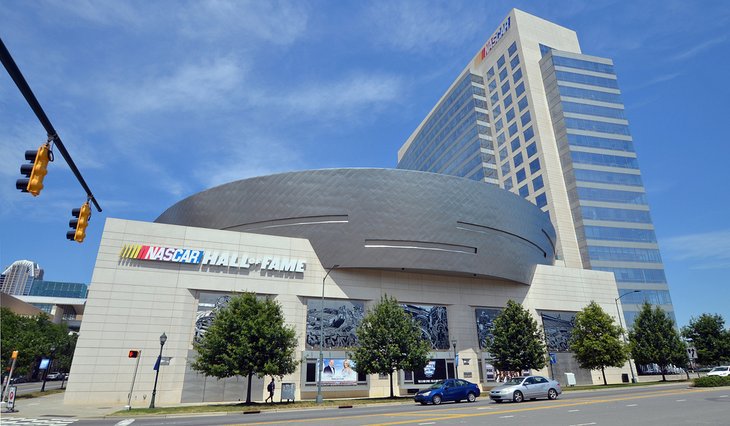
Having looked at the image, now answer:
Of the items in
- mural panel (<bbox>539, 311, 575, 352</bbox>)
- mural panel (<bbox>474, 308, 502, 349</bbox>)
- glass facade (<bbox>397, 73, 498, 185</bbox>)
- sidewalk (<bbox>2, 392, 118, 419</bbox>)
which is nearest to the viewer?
sidewalk (<bbox>2, 392, 118, 419</bbox>)

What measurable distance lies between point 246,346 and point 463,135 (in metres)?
85.9

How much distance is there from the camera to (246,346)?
28.0 meters

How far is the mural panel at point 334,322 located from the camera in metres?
38.8

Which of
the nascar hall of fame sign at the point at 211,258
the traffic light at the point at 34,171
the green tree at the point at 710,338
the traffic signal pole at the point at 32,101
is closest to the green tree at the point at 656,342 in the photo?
the green tree at the point at 710,338

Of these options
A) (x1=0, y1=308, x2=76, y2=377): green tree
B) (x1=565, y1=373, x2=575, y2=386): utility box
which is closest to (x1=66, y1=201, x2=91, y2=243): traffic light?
(x1=0, y1=308, x2=76, y2=377): green tree

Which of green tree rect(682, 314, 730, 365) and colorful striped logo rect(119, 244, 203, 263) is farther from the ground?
colorful striped logo rect(119, 244, 203, 263)

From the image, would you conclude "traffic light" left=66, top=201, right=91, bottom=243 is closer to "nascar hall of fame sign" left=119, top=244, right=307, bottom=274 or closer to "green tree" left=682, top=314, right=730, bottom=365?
"nascar hall of fame sign" left=119, top=244, right=307, bottom=274

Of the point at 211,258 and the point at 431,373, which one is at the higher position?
the point at 211,258

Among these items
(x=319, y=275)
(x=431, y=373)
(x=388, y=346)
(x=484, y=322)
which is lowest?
(x=431, y=373)

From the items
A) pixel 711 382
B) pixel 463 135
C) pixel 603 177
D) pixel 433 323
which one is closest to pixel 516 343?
pixel 433 323

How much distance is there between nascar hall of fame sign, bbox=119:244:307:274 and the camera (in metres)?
34.4

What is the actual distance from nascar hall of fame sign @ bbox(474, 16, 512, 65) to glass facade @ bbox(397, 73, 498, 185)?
5.36m

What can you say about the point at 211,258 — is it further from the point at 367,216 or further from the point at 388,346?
the point at 388,346

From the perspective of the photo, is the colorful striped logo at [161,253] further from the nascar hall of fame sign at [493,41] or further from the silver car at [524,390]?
the nascar hall of fame sign at [493,41]
